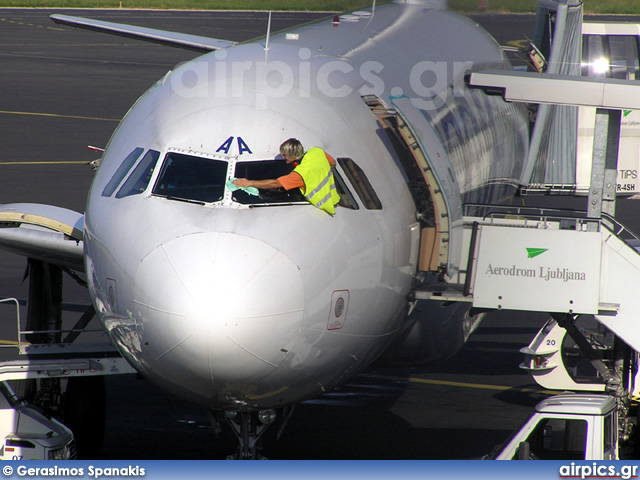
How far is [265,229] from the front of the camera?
32.1 ft

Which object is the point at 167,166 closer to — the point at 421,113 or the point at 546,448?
the point at 421,113

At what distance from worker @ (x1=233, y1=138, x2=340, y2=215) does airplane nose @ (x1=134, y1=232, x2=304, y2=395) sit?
0.74 meters

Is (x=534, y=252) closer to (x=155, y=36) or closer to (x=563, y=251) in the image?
(x=563, y=251)

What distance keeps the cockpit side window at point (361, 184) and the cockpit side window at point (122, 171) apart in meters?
1.95

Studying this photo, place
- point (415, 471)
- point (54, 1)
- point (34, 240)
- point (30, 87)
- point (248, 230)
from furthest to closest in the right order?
1. point (54, 1)
2. point (30, 87)
3. point (34, 240)
4. point (415, 471)
5. point (248, 230)

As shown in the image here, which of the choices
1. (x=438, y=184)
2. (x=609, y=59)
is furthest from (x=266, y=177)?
(x=609, y=59)

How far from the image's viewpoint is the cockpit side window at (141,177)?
415 inches

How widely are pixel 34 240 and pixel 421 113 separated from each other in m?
5.23

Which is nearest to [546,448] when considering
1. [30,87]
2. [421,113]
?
[421,113]

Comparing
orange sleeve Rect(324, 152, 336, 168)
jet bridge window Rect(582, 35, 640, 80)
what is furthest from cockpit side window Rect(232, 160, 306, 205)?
jet bridge window Rect(582, 35, 640, 80)

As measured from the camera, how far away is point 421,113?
12914mm

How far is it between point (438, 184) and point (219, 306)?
326cm

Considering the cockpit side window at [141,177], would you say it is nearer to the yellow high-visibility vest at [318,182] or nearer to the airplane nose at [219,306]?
the airplane nose at [219,306]

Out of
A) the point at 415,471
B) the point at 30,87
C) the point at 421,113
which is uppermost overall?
the point at 30,87
